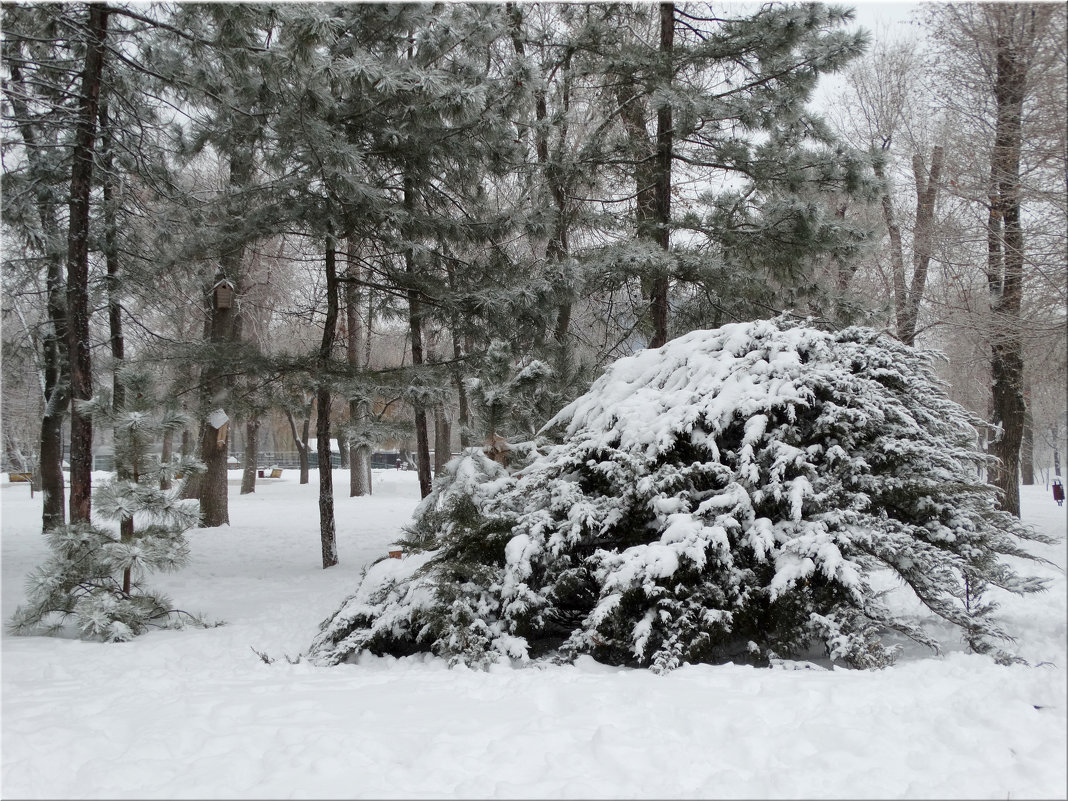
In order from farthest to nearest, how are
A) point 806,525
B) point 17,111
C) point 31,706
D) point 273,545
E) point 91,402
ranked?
point 273,545 < point 17,111 < point 91,402 < point 806,525 < point 31,706

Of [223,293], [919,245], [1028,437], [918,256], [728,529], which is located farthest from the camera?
[1028,437]

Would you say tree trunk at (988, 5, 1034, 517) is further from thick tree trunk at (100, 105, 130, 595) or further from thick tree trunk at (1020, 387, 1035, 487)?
thick tree trunk at (100, 105, 130, 595)

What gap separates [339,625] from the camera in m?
5.16

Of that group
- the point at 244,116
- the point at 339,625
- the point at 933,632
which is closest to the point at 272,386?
the point at 244,116

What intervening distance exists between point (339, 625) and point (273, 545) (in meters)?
6.66

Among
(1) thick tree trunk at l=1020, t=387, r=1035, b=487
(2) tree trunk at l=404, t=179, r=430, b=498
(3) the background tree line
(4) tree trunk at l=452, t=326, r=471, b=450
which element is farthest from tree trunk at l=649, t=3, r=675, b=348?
(1) thick tree trunk at l=1020, t=387, r=1035, b=487

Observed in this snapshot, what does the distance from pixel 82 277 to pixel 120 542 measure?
2632mm

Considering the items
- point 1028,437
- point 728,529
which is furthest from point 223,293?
point 1028,437

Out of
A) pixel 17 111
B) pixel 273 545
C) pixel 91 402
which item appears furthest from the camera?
pixel 273 545

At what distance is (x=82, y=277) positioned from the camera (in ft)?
21.8

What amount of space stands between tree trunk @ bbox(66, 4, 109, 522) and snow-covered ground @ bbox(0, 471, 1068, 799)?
2271 mm

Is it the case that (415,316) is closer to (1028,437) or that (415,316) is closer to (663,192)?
(663,192)

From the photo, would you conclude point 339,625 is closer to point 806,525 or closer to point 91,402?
point 91,402

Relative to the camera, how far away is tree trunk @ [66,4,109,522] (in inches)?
260
